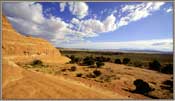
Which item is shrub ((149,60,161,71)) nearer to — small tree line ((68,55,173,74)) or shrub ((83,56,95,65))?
small tree line ((68,55,173,74))

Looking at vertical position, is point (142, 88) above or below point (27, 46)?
below

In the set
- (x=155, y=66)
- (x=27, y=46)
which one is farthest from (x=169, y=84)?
(x=27, y=46)

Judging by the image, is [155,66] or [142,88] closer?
[142,88]

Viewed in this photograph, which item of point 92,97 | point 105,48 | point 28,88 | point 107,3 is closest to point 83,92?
point 92,97

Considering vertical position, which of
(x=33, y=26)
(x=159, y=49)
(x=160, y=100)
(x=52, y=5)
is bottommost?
(x=160, y=100)

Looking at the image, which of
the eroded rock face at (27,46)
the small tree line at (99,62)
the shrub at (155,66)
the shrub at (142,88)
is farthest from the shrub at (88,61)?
the shrub at (142,88)

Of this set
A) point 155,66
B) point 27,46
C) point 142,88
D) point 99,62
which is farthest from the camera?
point 99,62

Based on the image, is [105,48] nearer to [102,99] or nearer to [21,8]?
[102,99]

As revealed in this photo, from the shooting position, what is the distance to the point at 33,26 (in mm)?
7453

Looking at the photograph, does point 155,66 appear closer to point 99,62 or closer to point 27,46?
point 99,62

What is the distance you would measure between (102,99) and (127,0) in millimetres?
2655

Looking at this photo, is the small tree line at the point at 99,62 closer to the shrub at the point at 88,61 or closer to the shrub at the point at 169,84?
the shrub at the point at 88,61

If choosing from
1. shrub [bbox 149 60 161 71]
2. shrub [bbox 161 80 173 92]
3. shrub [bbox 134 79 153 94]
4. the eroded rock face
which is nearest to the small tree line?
shrub [bbox 149 60 161 71]

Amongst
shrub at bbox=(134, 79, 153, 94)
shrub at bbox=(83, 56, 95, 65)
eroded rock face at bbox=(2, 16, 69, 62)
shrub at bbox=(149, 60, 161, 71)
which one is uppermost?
eroded rock face at bbox=(2, 16, 69, 62)
